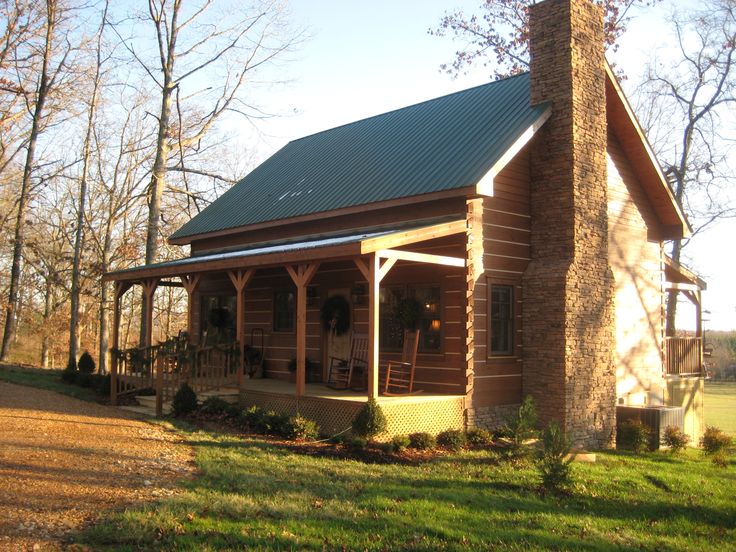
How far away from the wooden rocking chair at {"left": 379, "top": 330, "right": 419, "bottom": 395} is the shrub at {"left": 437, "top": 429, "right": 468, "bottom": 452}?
138cm

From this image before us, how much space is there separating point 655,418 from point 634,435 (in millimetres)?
697

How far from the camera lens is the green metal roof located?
13.3 meters

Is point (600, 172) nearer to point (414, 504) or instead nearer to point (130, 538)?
point (414, 504)

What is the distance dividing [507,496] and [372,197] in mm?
7512

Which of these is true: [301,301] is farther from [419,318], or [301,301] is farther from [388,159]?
[388,159]

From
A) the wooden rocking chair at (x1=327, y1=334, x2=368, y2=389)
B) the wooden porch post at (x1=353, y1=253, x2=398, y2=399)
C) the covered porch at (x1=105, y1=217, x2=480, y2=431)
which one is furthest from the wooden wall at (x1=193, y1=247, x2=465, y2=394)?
the wooden porch post at (x1=353, y1=253, x2=398, y2=399)

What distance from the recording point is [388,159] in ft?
51.5

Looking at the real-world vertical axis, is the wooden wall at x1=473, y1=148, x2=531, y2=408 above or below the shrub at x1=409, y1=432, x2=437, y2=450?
above

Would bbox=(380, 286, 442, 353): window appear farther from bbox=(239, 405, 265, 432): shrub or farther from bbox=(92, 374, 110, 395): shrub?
bbox=(92, 374, 110, 395): shrub

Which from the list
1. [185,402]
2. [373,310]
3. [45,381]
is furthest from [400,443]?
[45,381]

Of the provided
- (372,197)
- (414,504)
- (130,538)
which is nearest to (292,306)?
(372,197)

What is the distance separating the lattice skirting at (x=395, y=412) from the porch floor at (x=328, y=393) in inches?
0.9

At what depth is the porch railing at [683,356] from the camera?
1714 centimetres

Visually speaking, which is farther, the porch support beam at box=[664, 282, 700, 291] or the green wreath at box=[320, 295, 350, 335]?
the porch support beam at box=[664, 282, 700, 291]
